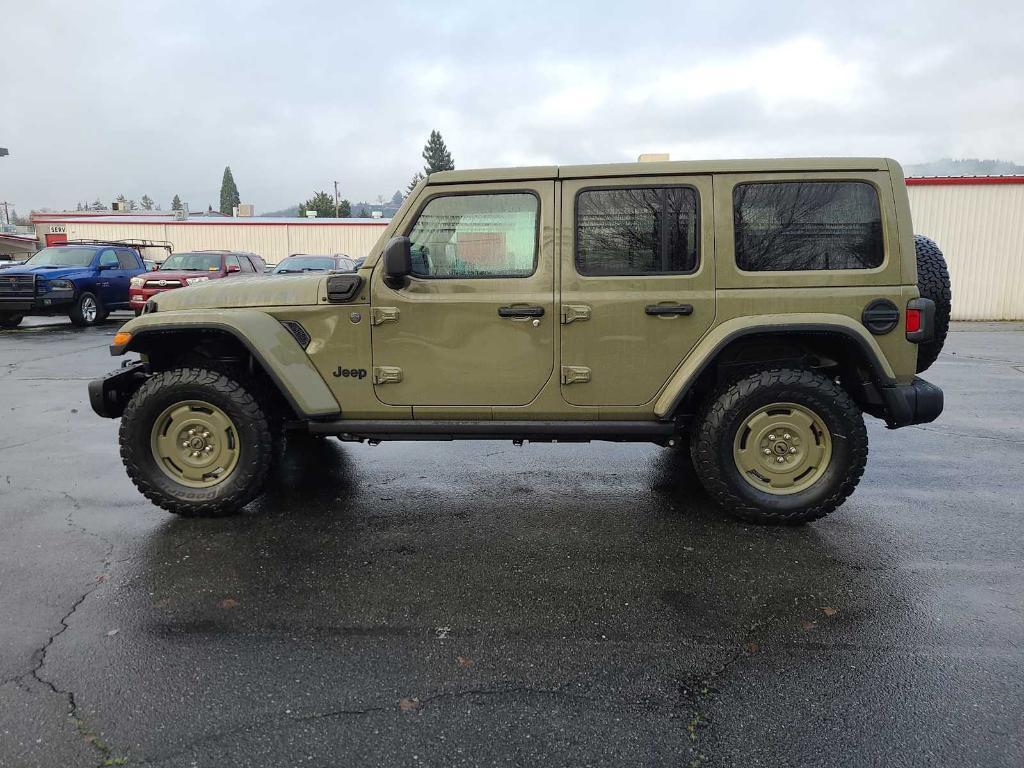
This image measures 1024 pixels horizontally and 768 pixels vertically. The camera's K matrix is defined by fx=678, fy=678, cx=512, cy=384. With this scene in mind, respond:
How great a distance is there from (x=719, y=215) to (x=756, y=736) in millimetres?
2720

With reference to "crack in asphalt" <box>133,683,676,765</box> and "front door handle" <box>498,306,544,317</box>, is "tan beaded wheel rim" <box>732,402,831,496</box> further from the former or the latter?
"crack in asphalt" <box>133,683,676,765</box>

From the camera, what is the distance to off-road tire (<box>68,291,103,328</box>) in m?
14.9

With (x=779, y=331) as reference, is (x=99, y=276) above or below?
above

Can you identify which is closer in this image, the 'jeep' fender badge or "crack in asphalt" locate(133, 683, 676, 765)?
"crack in asphalt" locate(133, 683, 676, 765)

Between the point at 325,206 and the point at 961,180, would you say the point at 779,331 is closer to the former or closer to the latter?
the point at 961,180

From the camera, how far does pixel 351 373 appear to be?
407 cm

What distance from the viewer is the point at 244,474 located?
408 centimetres

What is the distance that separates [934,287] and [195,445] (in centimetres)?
465

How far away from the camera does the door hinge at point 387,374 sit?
4.05 metres

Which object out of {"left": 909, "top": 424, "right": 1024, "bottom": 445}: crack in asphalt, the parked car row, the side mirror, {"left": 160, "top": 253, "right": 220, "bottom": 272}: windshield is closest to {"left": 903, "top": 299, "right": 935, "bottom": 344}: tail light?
{"left": 909, "top": 424, "right": 1024, "bottom": 445}: crack in asphalt

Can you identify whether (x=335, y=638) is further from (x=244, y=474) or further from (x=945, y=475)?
(x=945, y=475)

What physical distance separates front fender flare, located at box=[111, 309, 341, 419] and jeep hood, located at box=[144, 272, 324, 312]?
8 cm

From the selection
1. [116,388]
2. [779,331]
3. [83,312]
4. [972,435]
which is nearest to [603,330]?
[779,331]

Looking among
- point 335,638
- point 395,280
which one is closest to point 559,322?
point 395,280
